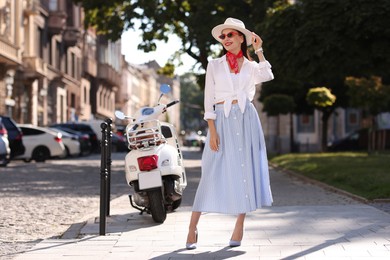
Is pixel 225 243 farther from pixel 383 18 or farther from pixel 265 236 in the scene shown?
pixel 383 18

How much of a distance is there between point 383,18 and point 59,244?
1378cm

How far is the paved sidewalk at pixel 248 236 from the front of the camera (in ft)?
22.7

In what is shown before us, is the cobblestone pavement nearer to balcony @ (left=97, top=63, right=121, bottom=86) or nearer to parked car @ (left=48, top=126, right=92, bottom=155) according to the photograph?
parked car @ (left=48, top=126, right=92, bottom=155)

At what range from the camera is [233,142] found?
23.6 feet

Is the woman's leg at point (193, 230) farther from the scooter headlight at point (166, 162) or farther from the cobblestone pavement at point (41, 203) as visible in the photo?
the scooter headlight at point (166, 162)

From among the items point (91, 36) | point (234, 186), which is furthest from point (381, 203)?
point (91, 36)

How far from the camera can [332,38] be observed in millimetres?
20359

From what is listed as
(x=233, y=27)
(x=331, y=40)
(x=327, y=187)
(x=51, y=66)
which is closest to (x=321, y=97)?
(x=51, y=66)

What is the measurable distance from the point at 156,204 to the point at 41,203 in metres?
4.06

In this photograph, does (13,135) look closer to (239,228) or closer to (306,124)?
(239,228)

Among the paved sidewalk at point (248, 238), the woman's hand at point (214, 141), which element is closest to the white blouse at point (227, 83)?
the woman's hand at point (214, 141)

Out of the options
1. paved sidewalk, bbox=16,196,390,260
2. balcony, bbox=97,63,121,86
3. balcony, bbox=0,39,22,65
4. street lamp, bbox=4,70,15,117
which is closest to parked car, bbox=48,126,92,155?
balcony, bbox=0,39,22,65

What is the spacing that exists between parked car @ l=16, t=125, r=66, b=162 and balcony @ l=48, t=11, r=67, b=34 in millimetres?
24999

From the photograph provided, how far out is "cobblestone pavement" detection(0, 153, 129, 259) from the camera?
869 cm
